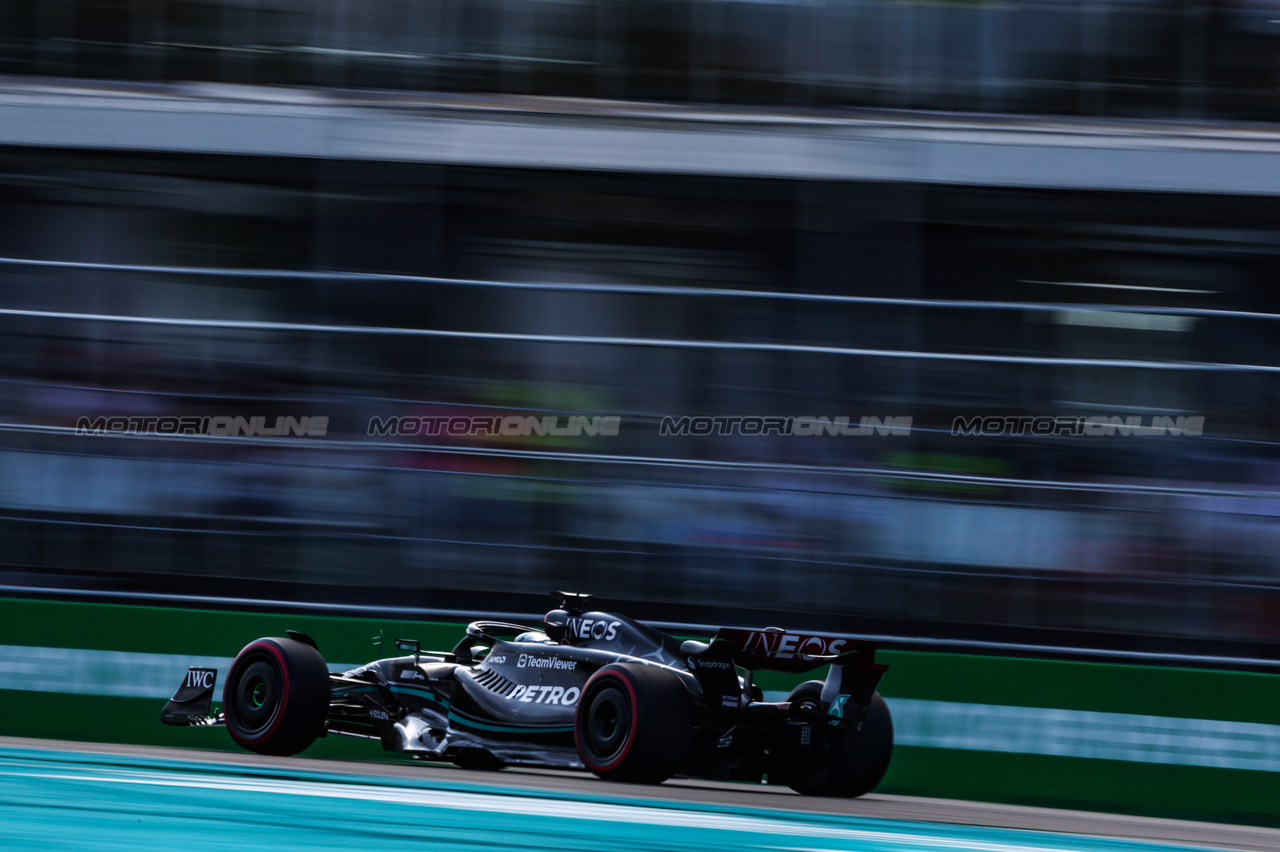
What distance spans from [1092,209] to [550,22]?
373 centimetres

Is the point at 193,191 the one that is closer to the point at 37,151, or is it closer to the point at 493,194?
the point at 37,151

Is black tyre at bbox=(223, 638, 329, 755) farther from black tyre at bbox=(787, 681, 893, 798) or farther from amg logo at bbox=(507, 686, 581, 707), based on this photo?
black tyre at bbox=(787, 681, 893, 798)

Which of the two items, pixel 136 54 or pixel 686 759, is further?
pixel 136 54

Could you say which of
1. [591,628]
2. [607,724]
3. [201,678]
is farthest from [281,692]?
[607,724]

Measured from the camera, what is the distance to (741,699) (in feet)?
22.1

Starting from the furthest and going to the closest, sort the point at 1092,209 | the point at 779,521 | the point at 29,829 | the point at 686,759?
the point at 1092,209 → the point at 779,521 → the point at 686,759 → the point at 29,829

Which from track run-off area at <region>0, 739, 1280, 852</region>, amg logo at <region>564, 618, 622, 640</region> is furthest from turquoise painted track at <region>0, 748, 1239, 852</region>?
amg logo at <region>564, 618, 622, 640</region>

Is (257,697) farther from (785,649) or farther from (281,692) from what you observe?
(785,649)

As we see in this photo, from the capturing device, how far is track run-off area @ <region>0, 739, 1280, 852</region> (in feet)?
11.4

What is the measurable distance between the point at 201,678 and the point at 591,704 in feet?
7.29

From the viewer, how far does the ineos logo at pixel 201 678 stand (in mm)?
7578

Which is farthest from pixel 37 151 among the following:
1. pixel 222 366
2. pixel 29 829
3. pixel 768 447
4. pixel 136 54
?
pixel 29 829

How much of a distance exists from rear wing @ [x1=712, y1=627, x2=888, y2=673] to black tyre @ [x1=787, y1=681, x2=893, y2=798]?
0.34 meters

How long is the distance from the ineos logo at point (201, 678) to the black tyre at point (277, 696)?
32cm
